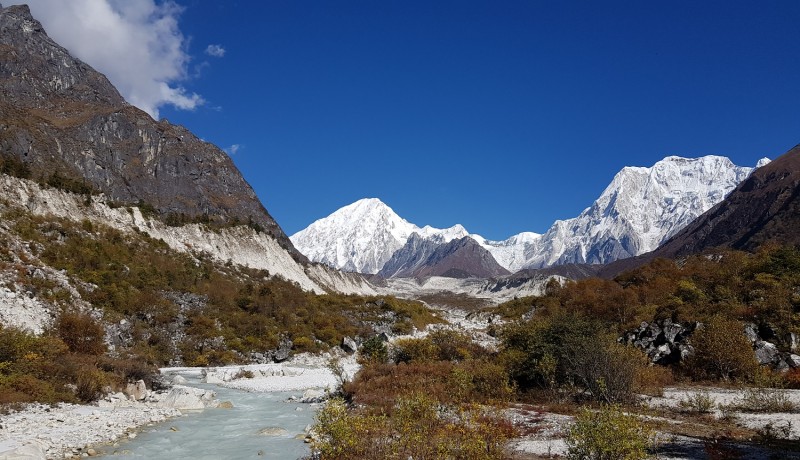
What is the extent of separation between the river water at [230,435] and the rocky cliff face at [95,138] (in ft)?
173

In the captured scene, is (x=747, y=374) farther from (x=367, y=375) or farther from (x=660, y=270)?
(x=660, y=270)

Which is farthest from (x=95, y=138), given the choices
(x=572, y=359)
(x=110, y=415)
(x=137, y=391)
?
(x=572, y=359)

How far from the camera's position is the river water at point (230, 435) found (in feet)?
47.8

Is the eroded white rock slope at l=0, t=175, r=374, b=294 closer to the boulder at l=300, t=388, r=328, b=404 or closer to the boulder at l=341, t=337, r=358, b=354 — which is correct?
the boulder at l=341, t=337, r=358, b=354

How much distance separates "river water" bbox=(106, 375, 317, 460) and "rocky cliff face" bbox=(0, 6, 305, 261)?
2078 inches

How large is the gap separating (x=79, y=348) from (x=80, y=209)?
33.9 metres

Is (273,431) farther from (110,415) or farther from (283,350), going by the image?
(283,350)

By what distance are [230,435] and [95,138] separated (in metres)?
79.5

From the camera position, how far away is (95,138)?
259 ft

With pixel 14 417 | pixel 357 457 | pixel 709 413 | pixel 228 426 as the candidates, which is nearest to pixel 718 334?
pixel 709 413

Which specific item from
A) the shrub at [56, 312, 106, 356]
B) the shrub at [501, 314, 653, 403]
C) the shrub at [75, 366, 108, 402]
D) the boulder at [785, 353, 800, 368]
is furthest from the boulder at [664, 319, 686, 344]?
the shrub at [56, 312, 106, 356]

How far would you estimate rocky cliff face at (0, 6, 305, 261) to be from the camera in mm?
66938

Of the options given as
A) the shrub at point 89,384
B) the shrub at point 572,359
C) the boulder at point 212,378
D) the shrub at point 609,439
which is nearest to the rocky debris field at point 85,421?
the shrub at point 89,384

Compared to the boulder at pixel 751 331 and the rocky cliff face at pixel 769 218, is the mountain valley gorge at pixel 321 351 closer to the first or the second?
the boulder at pixel 751 331
